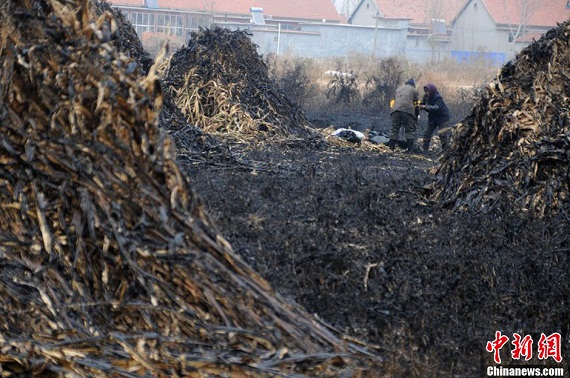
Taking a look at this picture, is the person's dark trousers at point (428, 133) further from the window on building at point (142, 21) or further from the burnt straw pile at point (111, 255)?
the window on building at point (142, 21)

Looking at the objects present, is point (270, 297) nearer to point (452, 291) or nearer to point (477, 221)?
point (452, 291)

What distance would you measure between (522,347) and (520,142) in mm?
3651

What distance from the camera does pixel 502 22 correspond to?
6469 centimetres

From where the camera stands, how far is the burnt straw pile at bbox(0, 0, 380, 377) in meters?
4.20

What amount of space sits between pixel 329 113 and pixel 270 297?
19.6 m

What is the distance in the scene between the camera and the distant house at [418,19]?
65.4 meters

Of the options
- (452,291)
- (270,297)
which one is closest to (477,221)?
(452,291)

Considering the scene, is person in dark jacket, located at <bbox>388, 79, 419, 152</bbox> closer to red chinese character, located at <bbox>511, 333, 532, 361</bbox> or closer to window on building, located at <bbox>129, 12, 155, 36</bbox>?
red chinese character, located at <bbox>511, 333, 532, 361</bbox>

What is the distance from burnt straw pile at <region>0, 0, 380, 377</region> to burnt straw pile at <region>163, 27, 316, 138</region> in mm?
10689

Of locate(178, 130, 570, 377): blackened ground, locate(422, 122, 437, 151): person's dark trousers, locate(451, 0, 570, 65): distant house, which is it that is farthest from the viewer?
locate(451, 0, 570, 65): distant house

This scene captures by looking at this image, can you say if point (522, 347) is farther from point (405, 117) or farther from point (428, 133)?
point (428, 133)

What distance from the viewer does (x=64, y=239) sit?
4574 millimetres

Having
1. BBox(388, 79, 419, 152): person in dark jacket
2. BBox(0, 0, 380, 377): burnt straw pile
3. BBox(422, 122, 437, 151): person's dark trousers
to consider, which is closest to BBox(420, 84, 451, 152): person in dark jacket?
BBox(422, 122, 437, 151): person's dark trousers

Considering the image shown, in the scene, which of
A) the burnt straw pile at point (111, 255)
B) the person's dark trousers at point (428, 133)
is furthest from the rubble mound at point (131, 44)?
the burnt straw pile at point (111, 255)
